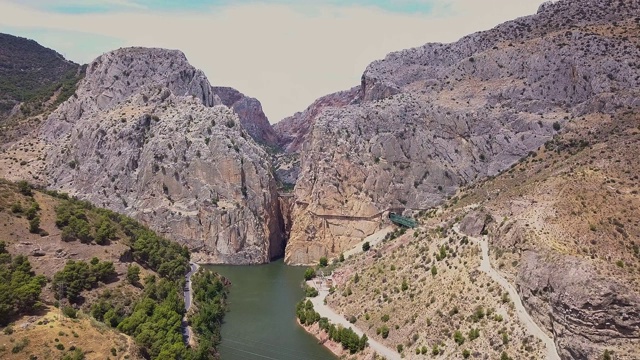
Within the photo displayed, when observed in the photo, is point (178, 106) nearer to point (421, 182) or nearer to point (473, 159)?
point (421, 182)

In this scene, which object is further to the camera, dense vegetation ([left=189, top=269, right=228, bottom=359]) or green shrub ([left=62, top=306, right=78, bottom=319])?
dense vegetation ([left=189, top=269, right=228, bottom=359])

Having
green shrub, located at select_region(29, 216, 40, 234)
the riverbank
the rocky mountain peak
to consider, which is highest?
the rocky mountain peak

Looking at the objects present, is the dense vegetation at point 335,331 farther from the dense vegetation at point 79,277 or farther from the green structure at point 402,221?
the green structure at point 402,221

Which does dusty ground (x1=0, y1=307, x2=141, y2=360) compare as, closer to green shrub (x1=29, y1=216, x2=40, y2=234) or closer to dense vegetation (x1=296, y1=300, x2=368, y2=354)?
green shrub (x1=29, y1=216, x2=40, y2=234)

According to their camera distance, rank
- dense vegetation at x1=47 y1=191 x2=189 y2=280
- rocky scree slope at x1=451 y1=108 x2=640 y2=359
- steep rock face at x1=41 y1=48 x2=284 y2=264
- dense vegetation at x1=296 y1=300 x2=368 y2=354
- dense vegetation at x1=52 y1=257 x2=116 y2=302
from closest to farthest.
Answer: rocky scree slope at x1=451 y1=108 x2=640 y2=359 → dense vegetation at x1=52 y1=257 x2=116 y2=302 → dense vegetation at x1=296 y1=300 x2=368 y2=354 → dense vegetation at x1=47 y1=191 x2=189 y2=280 → steep rock face at x1=41 y1=48 x2=284 y2=264

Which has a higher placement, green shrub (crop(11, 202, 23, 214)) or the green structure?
green shrub (crop(11, 202, 23, 214))

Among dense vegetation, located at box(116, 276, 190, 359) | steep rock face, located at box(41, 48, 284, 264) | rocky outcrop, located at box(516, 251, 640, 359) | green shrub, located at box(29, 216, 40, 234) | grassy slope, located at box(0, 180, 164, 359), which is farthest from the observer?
steep rock face, located at box(41, 48, 284, 264)

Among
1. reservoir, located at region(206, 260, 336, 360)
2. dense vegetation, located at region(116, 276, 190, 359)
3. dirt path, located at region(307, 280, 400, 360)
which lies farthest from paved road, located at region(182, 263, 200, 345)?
dirt path, located at region(307, 280, 400, 360)
